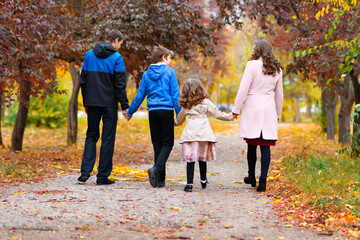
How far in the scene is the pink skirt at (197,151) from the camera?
6.23m

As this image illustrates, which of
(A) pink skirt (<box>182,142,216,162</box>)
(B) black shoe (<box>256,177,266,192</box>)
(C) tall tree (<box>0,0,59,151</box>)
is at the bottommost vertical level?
(B) black shoe (<box>256,177,266,192</box>)

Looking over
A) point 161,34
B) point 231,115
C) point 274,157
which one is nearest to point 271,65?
point 231,115

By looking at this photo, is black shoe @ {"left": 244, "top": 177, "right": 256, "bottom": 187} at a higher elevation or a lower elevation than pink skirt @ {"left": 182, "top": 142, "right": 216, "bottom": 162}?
lower

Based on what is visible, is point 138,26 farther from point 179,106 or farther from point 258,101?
point 258,101

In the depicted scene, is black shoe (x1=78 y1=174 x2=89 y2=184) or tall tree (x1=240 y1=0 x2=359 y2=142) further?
tall tree (x1=240 y1=0 x2=359 y2=142)

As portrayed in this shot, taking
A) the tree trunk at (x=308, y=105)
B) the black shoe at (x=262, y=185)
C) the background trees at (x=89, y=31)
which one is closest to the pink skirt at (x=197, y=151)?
the black shoe at (x=262, y=185)

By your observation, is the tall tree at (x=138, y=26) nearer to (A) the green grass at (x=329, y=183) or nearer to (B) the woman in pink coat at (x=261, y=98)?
(B) the woman in pink coat at (x=261, y=98)

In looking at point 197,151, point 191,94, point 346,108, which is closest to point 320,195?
point 197,151

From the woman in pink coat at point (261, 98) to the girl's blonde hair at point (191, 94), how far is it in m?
0.49

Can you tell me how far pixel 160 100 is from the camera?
6262 mm

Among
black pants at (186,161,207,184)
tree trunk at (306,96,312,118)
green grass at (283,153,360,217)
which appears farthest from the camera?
tree trunk at (306,96,312,118)

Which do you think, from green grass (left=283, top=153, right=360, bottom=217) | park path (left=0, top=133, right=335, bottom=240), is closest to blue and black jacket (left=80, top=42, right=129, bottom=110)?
park path (left=0, top=133, right=335, bottom=240)

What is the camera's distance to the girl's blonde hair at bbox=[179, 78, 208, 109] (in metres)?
6.18

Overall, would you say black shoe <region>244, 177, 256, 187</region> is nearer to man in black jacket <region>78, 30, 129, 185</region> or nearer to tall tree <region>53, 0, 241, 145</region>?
man in black jacket <region>78, 30, 129, 185</region>
